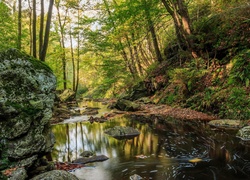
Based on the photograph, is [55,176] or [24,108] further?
[24,108]

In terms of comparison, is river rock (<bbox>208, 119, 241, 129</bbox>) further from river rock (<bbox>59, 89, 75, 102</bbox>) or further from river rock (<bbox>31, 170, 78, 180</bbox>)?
river rock (<bbox>59, 89, 75, 102</bbox>)

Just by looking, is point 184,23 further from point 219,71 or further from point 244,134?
point 244,134

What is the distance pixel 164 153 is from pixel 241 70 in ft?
18.9

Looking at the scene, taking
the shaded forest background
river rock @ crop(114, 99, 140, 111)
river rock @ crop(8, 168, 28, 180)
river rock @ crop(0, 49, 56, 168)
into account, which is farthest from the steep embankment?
river rock @ crop(8, 168, 28, 180)

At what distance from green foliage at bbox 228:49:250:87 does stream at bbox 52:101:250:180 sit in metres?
2.57

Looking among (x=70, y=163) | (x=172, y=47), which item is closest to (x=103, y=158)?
(x=70, y=163)

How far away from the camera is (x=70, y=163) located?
514 centimetres

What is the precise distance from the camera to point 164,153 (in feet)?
17.8

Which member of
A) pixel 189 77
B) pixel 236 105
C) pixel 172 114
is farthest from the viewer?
pixel 189 77

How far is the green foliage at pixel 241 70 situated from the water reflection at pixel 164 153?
2.76m

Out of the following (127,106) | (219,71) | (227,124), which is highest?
(219,71)

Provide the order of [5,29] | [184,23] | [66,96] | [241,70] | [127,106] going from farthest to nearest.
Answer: [66,96]
[127,106]
[5,29]
[184,23]
[241,70]

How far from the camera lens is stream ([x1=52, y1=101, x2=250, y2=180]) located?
13.8 ft

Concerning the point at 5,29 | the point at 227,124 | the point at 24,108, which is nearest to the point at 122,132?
the point at 227,124
